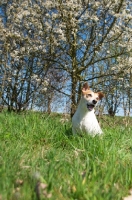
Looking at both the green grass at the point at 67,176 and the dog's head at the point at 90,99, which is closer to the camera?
the green grass at the point at 67,176

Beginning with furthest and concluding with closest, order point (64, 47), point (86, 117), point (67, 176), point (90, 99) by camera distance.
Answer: point (64, 47) → point (86, 117) → point (90, 99) → point (67, 176)

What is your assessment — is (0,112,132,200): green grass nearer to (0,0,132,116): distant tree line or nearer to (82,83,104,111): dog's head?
(82,83,104,111): dog's head

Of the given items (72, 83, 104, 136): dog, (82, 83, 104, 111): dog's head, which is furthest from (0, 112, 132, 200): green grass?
(82, 83, 104, 111): dog's head

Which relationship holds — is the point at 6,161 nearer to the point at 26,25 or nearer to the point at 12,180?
the point at 12,180

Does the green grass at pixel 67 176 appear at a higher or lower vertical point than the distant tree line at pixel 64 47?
lower

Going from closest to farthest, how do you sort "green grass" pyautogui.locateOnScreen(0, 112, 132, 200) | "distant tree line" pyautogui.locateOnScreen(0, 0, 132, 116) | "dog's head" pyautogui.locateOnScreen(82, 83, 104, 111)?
"green grass" pyautogui.locateOnScreen(0, 112, 132, 200) → "dog's head" pyautogui.locateOnScreen(82, 83, 104, 111) → "distant tree line" pyautogui.locateOnScreen(0, 0, 132, 116)

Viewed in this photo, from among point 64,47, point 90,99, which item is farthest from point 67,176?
point 64,47

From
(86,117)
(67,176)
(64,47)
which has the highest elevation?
(64,47)

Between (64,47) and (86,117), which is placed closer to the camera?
(86,117)

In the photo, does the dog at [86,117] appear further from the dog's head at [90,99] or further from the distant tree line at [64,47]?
the distant tree line at [64,47]

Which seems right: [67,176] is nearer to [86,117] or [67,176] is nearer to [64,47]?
[86,117]

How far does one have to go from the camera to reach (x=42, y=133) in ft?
18.6

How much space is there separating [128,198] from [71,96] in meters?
8.54

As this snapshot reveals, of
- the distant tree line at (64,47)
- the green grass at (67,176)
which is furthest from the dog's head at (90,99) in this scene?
the distant tree line at (64,47)
